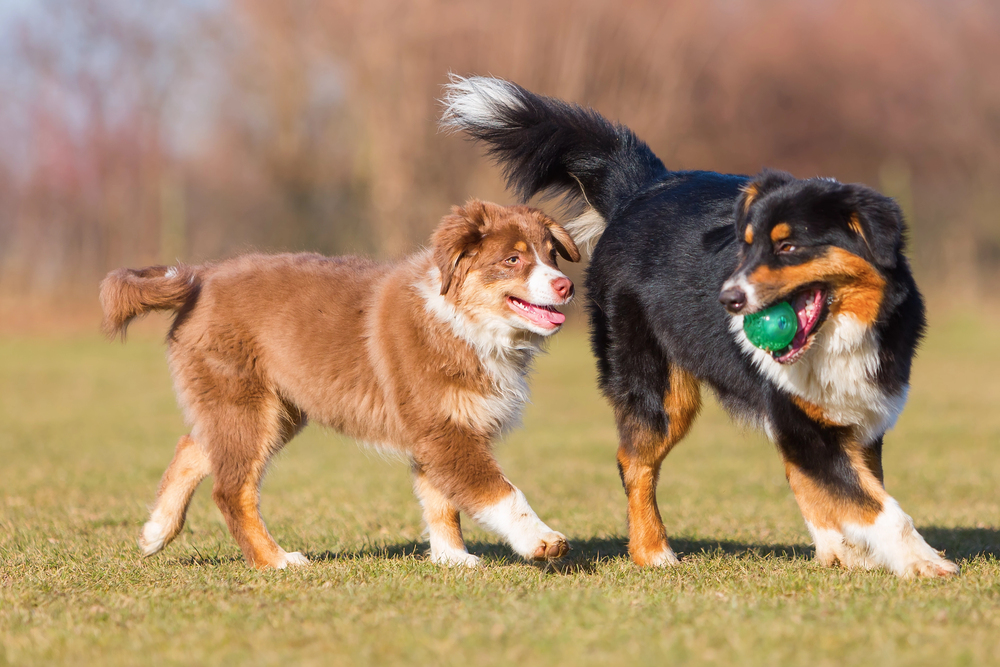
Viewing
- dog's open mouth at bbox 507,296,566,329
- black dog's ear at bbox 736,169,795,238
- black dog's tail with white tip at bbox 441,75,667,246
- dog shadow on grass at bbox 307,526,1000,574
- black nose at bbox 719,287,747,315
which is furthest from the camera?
black dog's tail with white tip at bbox 441,75,667,246

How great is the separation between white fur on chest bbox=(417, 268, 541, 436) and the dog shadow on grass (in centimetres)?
72

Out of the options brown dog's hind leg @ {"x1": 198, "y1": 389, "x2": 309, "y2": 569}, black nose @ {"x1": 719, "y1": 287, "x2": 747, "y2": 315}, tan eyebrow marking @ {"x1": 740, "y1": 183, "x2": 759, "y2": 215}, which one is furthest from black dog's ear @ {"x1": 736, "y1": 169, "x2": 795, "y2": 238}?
brown dog's hind leg @ {"x1": 198, "y1": 389, "x2": 309, "y2": 569}

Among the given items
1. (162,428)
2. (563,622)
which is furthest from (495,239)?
(162,428)

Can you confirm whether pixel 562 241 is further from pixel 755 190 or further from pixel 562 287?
pixel 755 190

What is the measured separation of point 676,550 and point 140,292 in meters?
3.03

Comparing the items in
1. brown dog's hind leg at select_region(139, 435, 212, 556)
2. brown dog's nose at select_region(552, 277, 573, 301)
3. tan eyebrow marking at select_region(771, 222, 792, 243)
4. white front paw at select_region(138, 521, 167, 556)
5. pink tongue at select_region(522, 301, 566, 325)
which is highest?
tan eyebrow marking at select_region(771, 222, 792, 243)

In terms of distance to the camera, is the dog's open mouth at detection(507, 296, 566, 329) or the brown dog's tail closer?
the dog's open mouth at detection(507, 296, 566, 329)

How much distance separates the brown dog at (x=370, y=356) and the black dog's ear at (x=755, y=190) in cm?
80

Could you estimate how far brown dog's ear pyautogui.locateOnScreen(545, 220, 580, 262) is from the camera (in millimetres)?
4781

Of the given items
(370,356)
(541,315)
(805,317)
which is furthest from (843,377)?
(370,356)

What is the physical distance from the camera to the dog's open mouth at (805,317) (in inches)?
156

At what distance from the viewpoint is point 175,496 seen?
16.1 feet

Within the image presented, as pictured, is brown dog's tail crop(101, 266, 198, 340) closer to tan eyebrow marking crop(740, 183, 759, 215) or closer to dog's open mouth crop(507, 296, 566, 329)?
dog's open mouth crop(507, 296, 566, 329)

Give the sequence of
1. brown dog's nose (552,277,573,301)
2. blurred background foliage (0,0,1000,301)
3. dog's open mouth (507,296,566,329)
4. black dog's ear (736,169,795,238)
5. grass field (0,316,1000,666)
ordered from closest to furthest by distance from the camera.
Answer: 1. grass field (0,316,1000,666)
2. black dog's ear (736,169,795,238)
3. brown dog's nose (552,277,573,301)
4. dog's open mouth (507,296,566,329)
5. blurred background foliage (0,0,1000,301)
